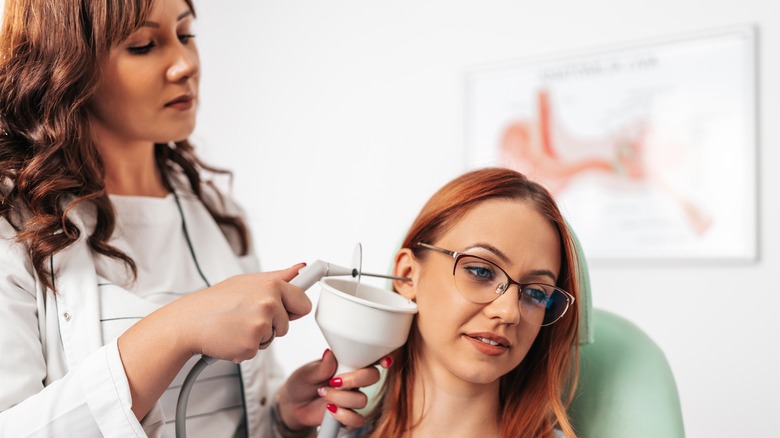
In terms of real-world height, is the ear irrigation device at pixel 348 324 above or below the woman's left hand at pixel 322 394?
above

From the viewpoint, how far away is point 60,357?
1098mm

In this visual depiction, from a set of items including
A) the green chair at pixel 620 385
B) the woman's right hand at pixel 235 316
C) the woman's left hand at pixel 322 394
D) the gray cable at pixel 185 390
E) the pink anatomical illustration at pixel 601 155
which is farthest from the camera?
the pink anatomical illustration at pixel 601 155

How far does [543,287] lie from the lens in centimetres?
121

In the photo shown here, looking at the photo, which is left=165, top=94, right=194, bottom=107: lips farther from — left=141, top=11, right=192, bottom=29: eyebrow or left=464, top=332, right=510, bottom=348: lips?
left=464, top=332, right=510, bottom=348: lips

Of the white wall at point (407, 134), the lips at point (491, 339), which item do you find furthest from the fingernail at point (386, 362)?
the white wall at point (407, 134)

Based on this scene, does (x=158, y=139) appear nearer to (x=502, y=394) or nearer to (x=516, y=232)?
(x=516, y=232)

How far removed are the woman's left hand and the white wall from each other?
4.79 feet

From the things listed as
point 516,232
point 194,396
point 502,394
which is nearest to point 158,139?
point 194,396

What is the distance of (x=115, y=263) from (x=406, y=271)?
520 mm

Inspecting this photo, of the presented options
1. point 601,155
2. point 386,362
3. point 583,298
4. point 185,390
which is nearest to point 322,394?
point 386,362

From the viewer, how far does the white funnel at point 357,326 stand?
3.44ft

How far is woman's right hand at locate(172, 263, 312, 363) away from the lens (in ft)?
3.01

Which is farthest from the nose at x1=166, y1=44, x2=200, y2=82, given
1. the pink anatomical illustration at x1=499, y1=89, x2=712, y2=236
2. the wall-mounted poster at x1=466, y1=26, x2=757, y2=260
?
the pink anatomical illustration at x1=499, y1=89, x2=712, y2=236

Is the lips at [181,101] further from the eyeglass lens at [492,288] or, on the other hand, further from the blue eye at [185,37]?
the eyeglass lens at [492,288]
